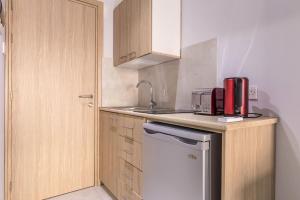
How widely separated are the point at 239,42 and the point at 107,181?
1.74 meters

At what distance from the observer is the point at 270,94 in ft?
4.01

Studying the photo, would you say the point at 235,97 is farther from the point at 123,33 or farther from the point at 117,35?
the point at 117,35

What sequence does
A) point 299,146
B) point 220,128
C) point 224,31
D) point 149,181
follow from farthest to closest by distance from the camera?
point 224,31, point 149,181, point 299,146, point 220,128

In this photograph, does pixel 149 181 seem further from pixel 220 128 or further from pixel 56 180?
pixel 56 180

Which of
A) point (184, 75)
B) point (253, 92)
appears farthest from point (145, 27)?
point (253, 92)

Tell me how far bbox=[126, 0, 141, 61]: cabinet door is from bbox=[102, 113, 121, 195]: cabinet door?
655mm

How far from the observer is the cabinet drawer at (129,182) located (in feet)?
4.91

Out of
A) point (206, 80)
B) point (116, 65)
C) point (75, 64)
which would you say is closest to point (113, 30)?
point (116, 65)

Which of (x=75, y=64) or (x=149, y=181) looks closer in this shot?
(x=149, y=181)

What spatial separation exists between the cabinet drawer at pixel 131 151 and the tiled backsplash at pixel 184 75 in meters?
0.63

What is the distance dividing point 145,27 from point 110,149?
1.20 meters

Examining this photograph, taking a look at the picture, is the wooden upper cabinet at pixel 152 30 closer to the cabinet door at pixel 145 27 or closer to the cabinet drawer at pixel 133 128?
the cabinet door at pixel 145 27

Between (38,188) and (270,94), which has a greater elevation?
(270,94)

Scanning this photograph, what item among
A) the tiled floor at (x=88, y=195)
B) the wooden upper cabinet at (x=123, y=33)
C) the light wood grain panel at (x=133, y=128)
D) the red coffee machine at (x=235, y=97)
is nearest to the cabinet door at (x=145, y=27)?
the wooden upper cabinet at (x=123, y=33)
